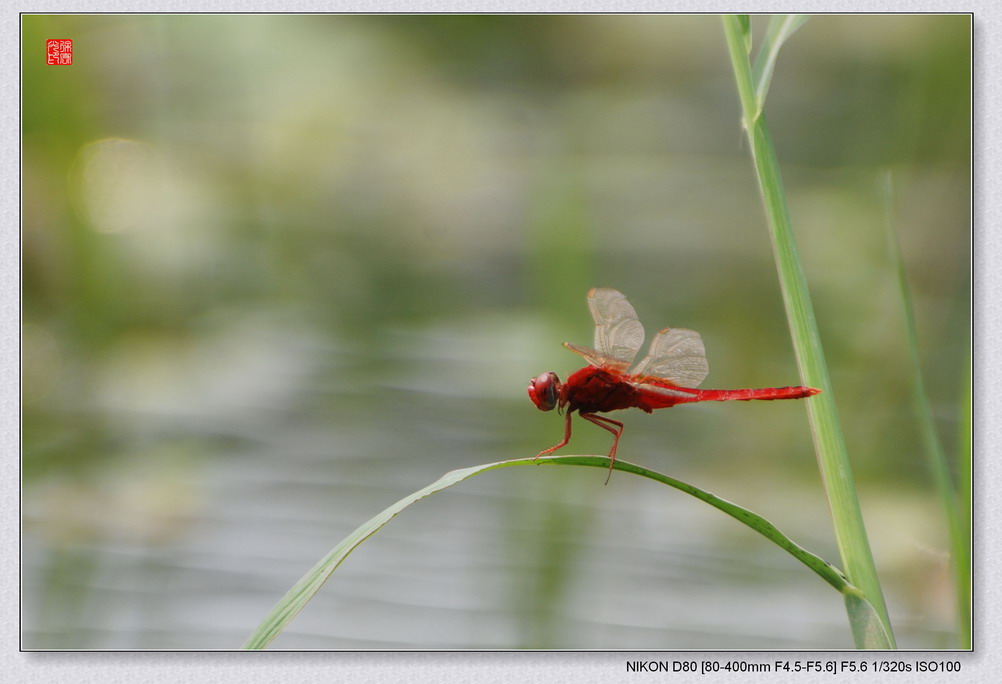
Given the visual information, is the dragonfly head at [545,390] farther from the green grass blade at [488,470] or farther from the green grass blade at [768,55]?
the green grass blade at [768,55]

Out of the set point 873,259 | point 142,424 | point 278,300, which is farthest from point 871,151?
point 142,424

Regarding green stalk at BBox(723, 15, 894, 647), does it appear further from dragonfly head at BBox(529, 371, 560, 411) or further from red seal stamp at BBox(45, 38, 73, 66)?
red seal stamp at BBox(45, 38, 73, 66)

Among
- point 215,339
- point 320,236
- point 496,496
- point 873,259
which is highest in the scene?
point 320,236

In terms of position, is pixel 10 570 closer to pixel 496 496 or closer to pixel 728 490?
pixel 496 496

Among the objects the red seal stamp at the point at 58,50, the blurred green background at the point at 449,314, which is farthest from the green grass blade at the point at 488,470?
the red seal stamp at the point at 58,50

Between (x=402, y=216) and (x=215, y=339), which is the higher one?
(x=402, y=216)

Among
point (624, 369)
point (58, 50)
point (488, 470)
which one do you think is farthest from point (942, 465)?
point (58, 50)

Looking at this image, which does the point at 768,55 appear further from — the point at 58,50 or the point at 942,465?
the point at 58,50
